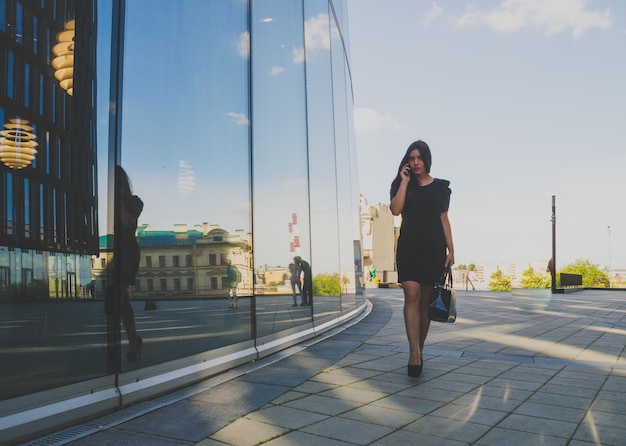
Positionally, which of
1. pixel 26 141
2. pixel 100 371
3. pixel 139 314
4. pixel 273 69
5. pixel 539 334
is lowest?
pixel 539 334

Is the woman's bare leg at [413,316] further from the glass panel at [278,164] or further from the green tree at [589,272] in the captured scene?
the green tree at [589,272]

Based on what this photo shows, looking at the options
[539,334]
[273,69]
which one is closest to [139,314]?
[273,69]

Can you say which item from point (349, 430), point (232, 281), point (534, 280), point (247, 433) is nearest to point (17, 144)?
point (247, 433)

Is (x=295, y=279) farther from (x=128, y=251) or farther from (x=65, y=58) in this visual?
(x=65, y=58)

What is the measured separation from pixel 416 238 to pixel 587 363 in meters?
1.96

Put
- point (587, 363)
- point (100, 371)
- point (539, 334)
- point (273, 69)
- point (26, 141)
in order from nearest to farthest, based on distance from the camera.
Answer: point (26, 141) < point (100, 371) < point (587, 363) < point (273, 69) < point (539, 334)

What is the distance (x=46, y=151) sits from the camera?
2.67 m

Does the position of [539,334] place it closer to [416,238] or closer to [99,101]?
[416,238]

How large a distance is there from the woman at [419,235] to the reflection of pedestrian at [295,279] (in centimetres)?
224

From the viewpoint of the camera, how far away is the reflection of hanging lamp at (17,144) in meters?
2.42

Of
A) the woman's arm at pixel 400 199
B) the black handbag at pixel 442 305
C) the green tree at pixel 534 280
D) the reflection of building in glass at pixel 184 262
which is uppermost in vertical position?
the woman's arm at pixel 400 199

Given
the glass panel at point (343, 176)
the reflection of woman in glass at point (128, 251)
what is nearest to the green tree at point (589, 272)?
the glass panel at point (343, 176)

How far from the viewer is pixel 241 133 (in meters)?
4.91

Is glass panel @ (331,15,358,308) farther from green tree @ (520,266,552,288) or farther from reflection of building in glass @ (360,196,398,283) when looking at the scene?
reflection of building in glass @ (360,196,398,283)
